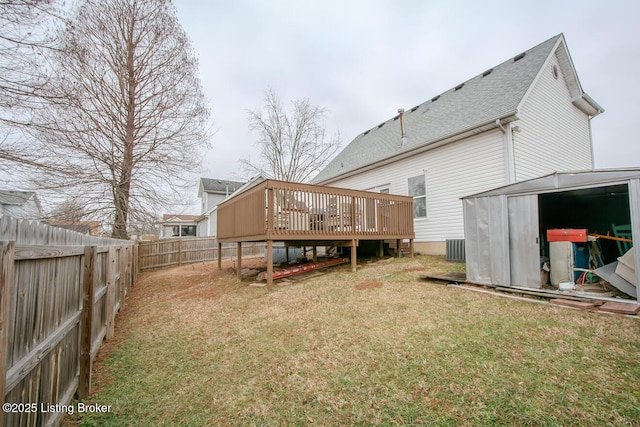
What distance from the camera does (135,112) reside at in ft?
35.4

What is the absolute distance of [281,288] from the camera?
6.70 m

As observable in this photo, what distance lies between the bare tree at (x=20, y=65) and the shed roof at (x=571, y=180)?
850 cm

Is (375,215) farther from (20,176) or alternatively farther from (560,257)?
(20,176)

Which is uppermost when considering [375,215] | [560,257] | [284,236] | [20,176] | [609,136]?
[609,136]

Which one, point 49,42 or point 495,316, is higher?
point 49,42

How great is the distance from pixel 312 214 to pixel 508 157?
18.6 feet

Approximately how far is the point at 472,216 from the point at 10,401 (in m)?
6.90

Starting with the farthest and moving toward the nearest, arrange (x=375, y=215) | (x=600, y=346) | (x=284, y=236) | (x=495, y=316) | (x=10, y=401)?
(x=375, y=215) < (x=284, y=236) < (x=495, y=316) < (x=600, y=346) < (x=10, y=401)

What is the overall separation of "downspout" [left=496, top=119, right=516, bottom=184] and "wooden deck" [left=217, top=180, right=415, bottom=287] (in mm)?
2878

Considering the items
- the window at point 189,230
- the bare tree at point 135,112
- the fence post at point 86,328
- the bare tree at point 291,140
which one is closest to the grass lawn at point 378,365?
the fence post at point 86,328

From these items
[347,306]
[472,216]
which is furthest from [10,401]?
[472,216]

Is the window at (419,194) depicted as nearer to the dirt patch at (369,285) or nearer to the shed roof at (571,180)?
the shed roof at (571,180)

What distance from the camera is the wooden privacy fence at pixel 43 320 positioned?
61.4 inches

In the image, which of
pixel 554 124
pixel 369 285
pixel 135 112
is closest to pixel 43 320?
pixel 369 285
